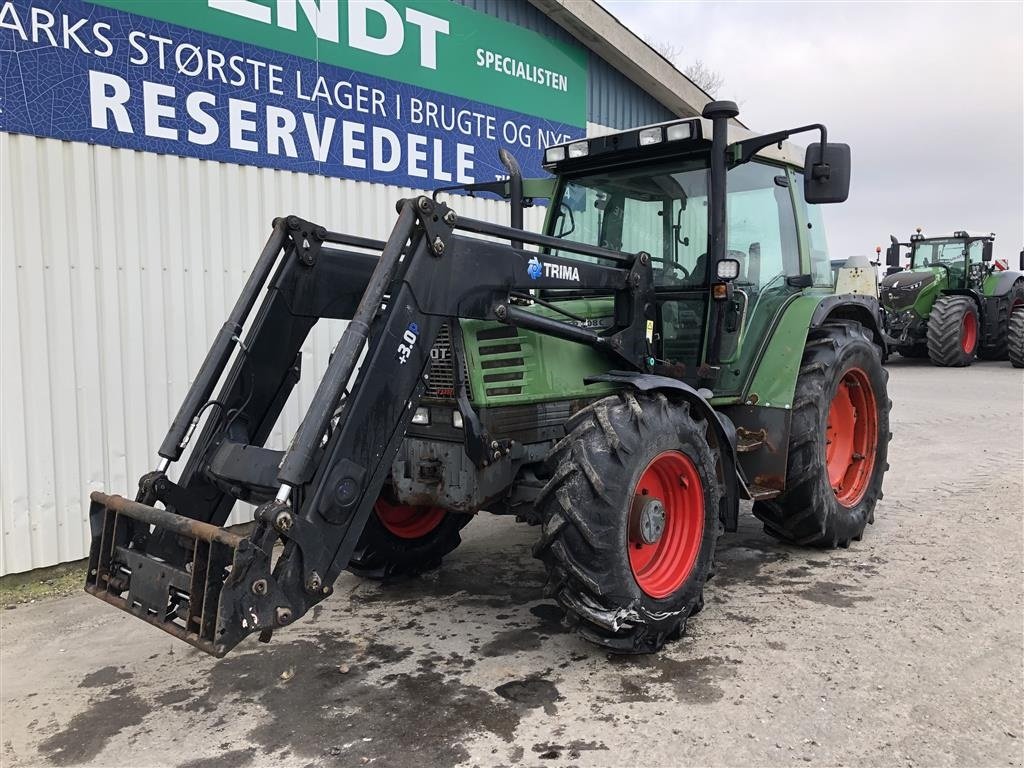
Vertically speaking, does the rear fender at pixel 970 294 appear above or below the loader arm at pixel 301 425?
above

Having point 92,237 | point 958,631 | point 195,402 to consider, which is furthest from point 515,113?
point 958,631

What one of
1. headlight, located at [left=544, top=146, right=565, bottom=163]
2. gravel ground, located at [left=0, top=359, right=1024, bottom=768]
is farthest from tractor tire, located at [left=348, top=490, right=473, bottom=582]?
headlight, located at [left=544, top=146, right=565, bottom=163]

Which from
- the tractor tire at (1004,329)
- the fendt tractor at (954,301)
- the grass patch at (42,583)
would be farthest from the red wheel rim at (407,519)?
the tractor tire at (1004,329)

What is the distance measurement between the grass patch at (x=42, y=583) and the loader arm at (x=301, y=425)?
6.71 ft

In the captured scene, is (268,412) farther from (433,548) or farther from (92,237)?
(92,237)

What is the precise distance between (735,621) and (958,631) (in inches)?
40.9

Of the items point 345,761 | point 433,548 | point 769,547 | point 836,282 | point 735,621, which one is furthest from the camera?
point 836,282

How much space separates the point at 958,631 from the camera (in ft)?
12.9

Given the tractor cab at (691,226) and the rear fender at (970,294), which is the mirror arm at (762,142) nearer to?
the tractor cab at (691,226)

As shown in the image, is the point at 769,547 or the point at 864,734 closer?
the point at 864,734

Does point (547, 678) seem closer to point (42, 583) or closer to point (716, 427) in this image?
point (716, 427)

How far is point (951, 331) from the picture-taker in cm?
1622

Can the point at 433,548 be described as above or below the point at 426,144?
below

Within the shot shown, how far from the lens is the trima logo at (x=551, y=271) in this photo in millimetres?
3805
